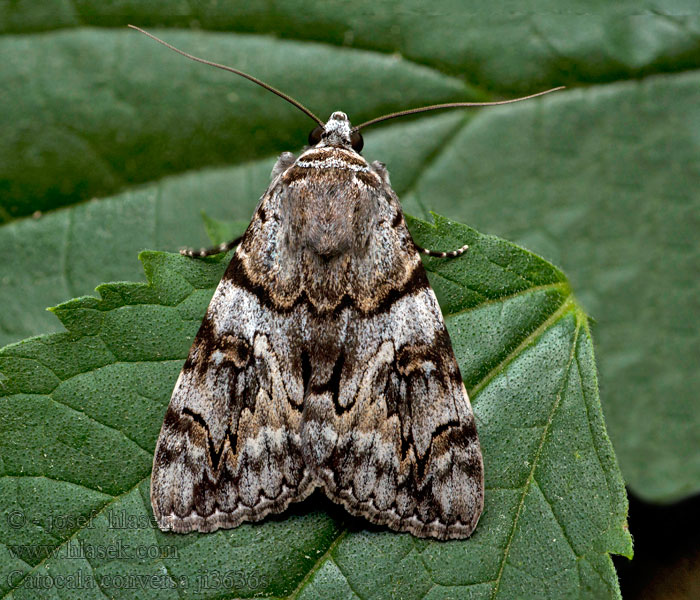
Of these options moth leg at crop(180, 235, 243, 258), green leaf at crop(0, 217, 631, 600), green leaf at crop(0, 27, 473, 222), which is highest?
green leaf at crop(0, 27, 473, 222)

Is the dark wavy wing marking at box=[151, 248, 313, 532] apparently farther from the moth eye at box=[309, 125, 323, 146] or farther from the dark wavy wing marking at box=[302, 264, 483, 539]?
the moth eye at box=[309, 125, 323, 146]

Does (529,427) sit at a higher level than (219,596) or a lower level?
higher

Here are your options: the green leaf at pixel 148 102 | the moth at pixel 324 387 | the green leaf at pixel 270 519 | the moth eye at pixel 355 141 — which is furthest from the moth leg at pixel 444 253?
the green leaf at pixel 148 102

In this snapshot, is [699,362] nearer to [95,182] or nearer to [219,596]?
[219,596]

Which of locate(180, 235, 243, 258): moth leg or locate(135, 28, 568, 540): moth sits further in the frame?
locate(180, 235, 243, 258): moth leg

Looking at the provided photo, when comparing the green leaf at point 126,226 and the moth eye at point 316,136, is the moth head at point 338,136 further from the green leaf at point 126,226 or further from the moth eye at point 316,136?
the green leaf at point 126,226

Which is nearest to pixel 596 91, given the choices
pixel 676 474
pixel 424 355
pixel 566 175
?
pixel 566 175

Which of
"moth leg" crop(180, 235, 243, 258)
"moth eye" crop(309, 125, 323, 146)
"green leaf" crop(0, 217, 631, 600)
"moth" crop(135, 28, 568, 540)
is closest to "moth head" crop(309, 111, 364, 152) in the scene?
"moth eye" crop(309, 125, 323, 146)

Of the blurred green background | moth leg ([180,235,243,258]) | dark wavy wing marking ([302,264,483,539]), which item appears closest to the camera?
dark wavy wing marking ([302,264,483,539])

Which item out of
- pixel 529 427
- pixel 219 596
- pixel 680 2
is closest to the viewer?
pixel 219 596
